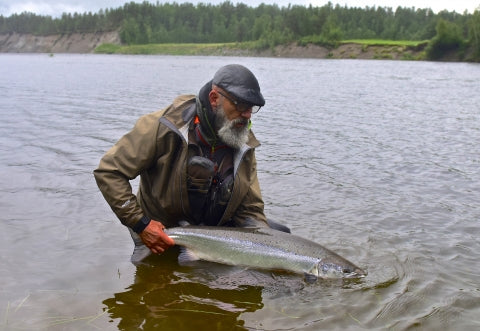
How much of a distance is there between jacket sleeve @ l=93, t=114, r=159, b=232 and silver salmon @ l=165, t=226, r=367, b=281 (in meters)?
0.48

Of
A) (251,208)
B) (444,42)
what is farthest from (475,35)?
(251,208)

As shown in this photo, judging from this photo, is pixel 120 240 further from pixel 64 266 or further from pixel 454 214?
pixel 454 214

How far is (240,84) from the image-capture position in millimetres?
4883

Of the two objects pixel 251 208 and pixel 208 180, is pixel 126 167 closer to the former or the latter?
pixel 208 180

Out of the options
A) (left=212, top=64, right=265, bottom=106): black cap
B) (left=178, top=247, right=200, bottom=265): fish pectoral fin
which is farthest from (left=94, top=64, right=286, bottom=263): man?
(left=178, top=247, right=200, bottom=265): fish pectoral fin

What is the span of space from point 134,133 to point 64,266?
1993mm

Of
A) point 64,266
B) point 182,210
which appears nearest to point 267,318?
point 182,210

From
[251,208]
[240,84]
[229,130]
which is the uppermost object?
[240,84]

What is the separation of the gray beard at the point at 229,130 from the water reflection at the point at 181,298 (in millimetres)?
1364

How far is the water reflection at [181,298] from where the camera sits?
4.57m

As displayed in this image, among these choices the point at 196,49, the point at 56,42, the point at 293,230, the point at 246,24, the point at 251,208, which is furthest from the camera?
the point at 56,42

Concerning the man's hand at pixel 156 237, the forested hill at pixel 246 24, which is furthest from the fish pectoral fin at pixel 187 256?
the forested hill at pixel 246 24

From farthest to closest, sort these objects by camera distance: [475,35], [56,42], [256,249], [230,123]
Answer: [56,42]
[475,35]
[256,249]
[230,123]

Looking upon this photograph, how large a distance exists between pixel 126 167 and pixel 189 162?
616mm
